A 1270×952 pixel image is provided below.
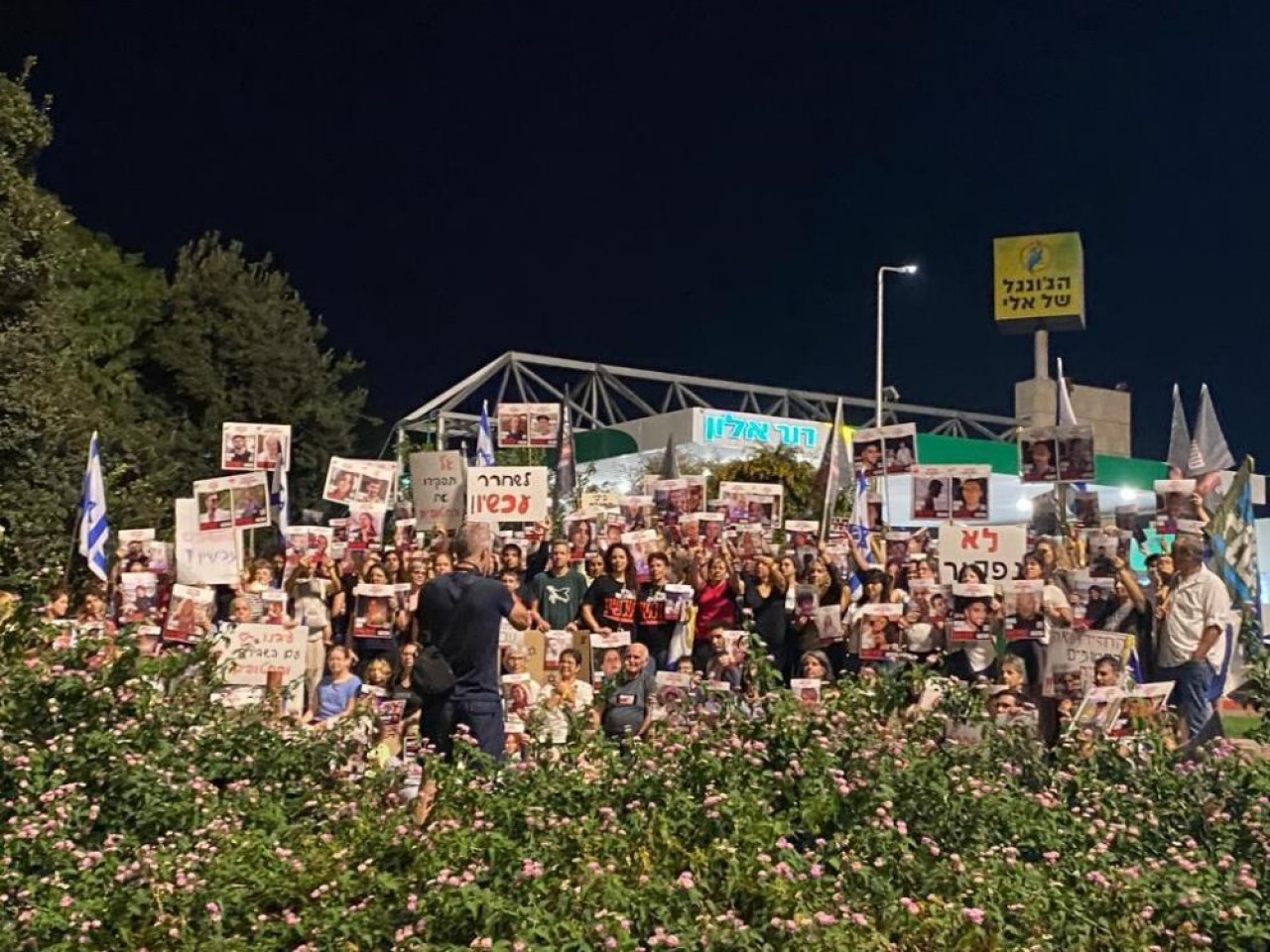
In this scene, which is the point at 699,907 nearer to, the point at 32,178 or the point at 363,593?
the point at 363,593

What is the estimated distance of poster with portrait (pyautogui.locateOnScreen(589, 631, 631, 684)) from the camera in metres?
9.76

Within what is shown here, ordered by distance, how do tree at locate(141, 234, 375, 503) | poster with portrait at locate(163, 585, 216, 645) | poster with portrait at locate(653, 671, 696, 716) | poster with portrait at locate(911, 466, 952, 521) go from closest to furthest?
1. poster with portrait at locate(653, 671, 696, 716)
2. poster with portrait at locate(163, 585, 216, 645)
3. poster with portrait at locate(911, 466, 952, 521)
4. tree at locate(141, 234, 375, 503)

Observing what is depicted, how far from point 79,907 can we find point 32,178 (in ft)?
57.7

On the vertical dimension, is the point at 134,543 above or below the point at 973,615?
above

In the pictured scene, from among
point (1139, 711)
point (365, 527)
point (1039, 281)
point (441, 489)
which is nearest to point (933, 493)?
point (441, 489)

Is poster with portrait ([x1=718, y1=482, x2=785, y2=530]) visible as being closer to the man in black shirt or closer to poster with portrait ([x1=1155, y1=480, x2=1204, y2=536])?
poster with portrait ([x1=1155, y1=480, x2=1204, y2=536])

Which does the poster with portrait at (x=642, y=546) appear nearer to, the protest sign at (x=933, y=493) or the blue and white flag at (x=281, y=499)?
the protest sign at (x=933, y=493)

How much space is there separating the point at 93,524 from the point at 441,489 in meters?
3.23

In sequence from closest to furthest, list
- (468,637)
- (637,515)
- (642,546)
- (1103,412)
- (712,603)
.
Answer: (468,637)
(712,603)
(642,546)
(637,515)
(1103,412)

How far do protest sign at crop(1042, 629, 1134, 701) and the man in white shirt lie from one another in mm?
586

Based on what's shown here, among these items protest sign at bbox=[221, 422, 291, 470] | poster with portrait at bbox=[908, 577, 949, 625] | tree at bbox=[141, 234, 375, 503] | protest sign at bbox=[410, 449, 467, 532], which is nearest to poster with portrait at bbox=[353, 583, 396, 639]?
protest sign at bbox=[410, 449, 467, 532]

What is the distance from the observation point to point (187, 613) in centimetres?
1080

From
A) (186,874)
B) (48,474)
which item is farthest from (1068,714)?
(48,474)

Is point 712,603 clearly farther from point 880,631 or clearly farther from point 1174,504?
Result: point 1174,504
